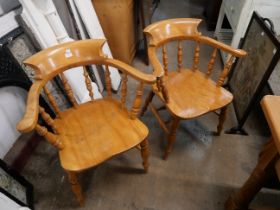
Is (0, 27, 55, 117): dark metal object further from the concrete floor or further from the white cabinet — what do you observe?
the white cabinet

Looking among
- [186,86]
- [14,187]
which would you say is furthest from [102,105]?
[14,187]

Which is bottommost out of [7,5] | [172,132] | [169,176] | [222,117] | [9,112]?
[169,176]

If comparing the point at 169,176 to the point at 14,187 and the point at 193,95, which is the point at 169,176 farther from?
the point at 14,187

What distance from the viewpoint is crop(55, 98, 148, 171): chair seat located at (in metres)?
0.95

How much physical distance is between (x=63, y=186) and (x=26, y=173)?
0.98ft

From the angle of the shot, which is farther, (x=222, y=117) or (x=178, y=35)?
(x=222, y=117)

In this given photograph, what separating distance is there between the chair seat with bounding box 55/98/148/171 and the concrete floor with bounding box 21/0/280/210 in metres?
0.45

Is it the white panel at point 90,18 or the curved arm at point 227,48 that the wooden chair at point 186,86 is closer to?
the curved arm at point 227,48

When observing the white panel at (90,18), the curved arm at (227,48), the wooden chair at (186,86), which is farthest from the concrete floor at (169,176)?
the white panel at (90,18)

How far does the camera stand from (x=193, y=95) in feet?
4.10

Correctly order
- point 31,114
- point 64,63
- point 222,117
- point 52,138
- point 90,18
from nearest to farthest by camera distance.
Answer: point 31,114, point 52,138, point 64,63, point 222,117, point 90,18

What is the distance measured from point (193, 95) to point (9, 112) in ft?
3.83

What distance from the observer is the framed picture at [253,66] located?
1159 millimetres

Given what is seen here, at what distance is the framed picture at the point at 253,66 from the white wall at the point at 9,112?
1529 millimetres
